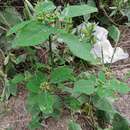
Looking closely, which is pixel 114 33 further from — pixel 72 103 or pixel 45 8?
pixel 45 8

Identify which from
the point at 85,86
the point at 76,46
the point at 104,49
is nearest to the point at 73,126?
the point at 85,86

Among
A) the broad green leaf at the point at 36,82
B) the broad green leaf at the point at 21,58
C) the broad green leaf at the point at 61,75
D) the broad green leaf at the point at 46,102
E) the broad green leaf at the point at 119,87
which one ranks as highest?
the broad green leaf at the point at 61,75

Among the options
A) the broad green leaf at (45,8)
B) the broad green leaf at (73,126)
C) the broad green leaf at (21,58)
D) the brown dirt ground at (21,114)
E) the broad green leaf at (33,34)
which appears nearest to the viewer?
the broad green leaf at (33,34)

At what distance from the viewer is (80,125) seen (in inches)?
72.6

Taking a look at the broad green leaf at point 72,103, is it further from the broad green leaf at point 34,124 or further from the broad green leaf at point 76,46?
the broad green leaf at point 76,46

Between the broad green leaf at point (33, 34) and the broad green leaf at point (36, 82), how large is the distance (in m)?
0.20

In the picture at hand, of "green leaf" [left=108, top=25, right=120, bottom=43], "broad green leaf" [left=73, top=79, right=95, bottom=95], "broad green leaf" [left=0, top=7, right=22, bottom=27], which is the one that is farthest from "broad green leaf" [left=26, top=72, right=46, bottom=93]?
"green leaf" [left=108, top=25, right=120, bottom=43]

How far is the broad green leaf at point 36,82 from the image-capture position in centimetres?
165

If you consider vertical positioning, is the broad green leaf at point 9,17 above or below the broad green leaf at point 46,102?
above

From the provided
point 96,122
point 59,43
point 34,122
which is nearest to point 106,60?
point 59,43

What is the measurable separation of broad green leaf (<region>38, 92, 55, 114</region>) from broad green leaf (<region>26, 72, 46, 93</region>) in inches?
1.2

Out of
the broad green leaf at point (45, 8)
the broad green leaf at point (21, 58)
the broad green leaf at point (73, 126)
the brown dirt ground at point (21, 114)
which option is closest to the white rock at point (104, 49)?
the brown dirt ground at point (21, 114)

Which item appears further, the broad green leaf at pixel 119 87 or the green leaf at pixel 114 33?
the green leaf at pixel 114 33

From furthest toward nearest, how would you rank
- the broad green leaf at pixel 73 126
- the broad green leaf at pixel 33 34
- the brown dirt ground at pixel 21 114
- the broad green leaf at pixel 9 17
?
the broad green leaf at pixel 9 17
the brown dirt ground at pixel 21 114
the broad green leaf at pixel 73 126
the broad green leaf at pixel 33 34
